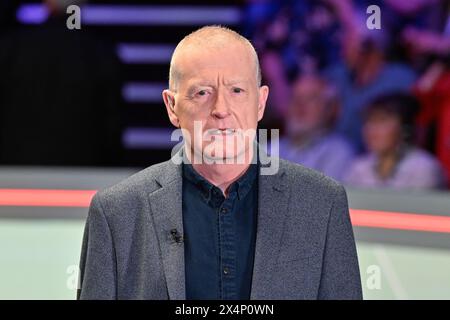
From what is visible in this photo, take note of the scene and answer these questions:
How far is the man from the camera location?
1437mm

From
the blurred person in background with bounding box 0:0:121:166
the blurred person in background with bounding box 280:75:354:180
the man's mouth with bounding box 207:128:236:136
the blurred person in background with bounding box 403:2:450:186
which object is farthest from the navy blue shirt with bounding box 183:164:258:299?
the blurred person in background with bounding box 403:2:450:186

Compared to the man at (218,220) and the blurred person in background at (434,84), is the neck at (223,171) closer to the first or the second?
the man at (218,220)

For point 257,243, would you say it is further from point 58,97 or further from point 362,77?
point 362,77

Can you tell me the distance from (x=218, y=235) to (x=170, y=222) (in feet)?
0.27

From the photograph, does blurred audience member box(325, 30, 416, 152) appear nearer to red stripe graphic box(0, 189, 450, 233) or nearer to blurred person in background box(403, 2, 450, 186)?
blurred person in background box(403, 2, 450, 186)

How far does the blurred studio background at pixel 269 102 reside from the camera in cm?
396

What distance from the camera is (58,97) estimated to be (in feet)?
15.1

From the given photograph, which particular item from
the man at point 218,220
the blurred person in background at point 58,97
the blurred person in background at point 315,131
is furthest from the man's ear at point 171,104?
the blurred person in background at point 315,131

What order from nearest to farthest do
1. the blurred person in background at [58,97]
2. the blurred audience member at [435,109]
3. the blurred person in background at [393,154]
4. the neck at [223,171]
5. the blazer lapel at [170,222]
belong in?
the blazer lapel at [170,222] < the neck at [223,171] < the blurred person in background at [58,97] < the blurred person in background at [393,154] < the blurred audience member at [435,109]

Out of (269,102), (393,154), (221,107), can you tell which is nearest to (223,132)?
(221,107)

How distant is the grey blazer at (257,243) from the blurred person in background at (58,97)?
264 cm
